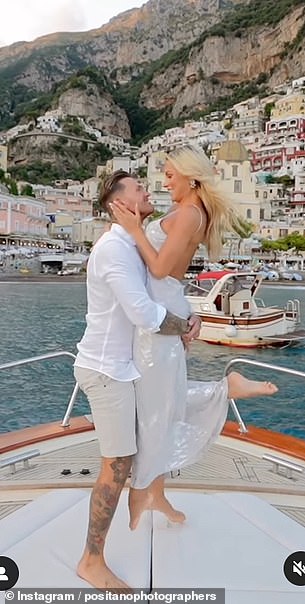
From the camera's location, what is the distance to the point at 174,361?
1968mm

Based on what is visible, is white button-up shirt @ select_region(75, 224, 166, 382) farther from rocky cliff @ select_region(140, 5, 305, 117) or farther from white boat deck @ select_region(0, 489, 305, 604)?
rocky cliff @ select_region(140, 5, 305, 117)

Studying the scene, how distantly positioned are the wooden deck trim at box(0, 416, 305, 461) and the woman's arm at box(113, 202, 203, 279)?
1669 mm

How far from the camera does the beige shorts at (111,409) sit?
6.06 feet

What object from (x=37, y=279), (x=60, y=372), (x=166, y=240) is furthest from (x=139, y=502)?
(x=37, y=279)

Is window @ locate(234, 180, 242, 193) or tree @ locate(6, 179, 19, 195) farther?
tree @ locate(6, 179, 19, 195)

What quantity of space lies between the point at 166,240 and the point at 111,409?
2.01 ft

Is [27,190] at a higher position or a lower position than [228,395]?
higher

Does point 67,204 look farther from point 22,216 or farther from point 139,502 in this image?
point 139,502

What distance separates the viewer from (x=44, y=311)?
23375 mm

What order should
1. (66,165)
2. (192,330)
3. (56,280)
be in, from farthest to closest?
1. (66,165)
2. (56,280)
3. (192,330)

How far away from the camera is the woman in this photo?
6.25ft

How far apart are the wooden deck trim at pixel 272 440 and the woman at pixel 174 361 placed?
106 cm

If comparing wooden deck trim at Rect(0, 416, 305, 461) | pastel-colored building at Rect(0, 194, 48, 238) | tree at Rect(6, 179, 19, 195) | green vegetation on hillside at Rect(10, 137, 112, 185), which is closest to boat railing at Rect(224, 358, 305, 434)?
wooden deck trim at Rect(0, 416, 305, 461)

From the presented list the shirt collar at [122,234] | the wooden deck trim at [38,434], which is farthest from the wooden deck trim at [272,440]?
the shirt collar at [122,234]
